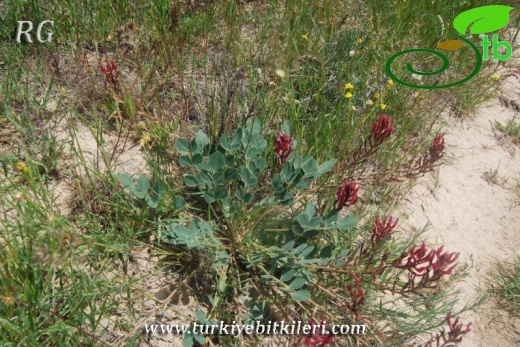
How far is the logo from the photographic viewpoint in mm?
3541

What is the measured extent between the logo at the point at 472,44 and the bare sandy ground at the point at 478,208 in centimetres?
41

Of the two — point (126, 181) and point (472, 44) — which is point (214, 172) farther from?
point (472, 44)

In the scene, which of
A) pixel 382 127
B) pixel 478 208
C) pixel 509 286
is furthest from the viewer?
pixel 478 208

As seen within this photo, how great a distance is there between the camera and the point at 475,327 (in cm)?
265

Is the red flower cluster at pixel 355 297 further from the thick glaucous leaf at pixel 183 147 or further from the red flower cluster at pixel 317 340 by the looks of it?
the thick glaucous leaf at pixel 183 147

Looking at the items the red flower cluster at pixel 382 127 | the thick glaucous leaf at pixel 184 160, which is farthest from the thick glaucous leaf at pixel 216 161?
the red flower cluster at pixel 382 127

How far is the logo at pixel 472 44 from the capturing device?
3.54 meters

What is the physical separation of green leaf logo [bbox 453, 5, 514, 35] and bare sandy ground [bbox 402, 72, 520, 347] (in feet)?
2.48

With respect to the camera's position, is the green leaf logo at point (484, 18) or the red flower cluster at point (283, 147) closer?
the red flower cluster at point (283, 147)

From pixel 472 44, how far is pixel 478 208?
Answer: 147 cm

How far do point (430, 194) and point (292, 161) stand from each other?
1.10 metres


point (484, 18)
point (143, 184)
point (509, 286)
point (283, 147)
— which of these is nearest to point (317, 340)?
point (283, 147)

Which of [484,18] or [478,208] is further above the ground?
[484,18]

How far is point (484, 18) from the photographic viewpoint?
14.3ft
